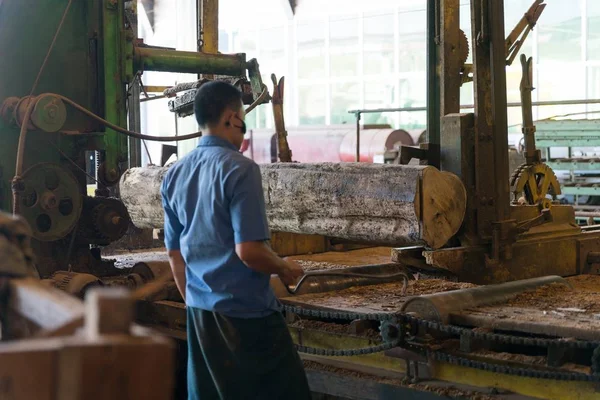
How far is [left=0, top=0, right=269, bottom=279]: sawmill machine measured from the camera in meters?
5.18

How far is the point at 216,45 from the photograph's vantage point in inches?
248

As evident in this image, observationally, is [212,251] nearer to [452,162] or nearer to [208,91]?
[208,91]

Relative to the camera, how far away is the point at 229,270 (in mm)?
3139

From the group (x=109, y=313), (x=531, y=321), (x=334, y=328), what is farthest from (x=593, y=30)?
(x=109, y=313)

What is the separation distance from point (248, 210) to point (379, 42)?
16.2 meters

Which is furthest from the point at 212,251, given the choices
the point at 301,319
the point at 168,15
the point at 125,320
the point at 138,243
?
the point at 168,15

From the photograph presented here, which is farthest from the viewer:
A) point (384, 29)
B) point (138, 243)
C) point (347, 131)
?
point (384, 29)

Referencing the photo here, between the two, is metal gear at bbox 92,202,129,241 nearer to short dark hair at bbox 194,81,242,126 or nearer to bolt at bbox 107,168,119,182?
bolt at bbox 107,168,119,182

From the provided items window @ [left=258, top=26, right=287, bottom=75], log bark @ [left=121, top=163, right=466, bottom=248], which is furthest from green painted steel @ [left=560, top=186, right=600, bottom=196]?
window @ [left=258, top=26, right=287, bottom=75]

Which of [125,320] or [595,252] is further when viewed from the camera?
[595,252]

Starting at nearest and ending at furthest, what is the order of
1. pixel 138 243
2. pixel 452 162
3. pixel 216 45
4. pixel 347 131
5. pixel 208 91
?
pixel 208 91
pixel 452 162
pixel 216 45
pixel 138 243
pixel 347 131

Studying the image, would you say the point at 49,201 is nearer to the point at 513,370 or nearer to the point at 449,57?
the point at 449,57

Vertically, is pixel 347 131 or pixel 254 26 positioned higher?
pixel 254 26

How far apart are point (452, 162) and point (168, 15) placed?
53.1 feet
